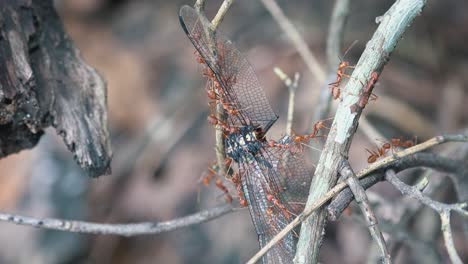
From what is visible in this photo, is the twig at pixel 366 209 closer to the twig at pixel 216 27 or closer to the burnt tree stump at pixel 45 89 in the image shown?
the twig at pixel 216 27

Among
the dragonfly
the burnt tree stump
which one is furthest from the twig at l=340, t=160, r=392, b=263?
the burnt tree stump

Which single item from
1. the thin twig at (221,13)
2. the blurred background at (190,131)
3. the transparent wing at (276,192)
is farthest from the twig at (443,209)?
the blurred background at (190,131)

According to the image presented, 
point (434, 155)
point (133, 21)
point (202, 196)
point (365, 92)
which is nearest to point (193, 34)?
point (365, 92)

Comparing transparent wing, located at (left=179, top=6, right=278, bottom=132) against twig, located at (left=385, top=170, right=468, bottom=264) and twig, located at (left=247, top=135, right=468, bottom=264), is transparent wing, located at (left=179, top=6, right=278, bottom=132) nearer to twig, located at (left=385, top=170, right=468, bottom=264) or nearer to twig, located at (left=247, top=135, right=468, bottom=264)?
twig, located at (left=247, top=135, right=468, bottom=264)

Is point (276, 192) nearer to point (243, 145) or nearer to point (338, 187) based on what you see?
point (243, 145)

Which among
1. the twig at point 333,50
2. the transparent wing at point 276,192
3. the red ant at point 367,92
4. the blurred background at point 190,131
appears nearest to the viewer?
the red ant at point 367,92

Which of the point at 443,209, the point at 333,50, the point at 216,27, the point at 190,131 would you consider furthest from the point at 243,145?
the point at 190,131
